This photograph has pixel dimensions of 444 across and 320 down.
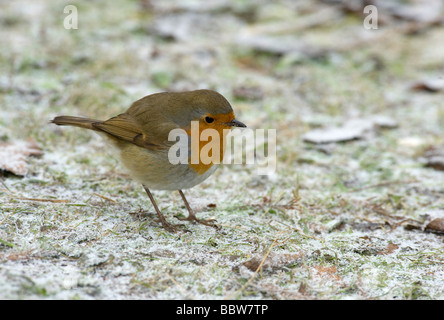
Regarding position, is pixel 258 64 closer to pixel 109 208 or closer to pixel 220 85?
pixel 220 85

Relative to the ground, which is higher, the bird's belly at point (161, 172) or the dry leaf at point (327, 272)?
the bird's belly at point (161, 172)

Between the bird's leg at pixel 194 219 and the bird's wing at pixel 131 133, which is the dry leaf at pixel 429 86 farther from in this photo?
the bird's wing at pixel 131 133

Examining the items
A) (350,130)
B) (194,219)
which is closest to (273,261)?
(194,219)

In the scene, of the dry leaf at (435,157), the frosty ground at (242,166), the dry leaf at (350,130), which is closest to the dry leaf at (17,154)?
the frosty ground at (242,166)

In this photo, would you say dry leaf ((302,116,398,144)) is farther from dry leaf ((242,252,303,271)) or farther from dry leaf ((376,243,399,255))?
dry leaf ((242,252,303,271))

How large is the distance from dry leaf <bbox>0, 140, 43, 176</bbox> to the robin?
1.45 ft

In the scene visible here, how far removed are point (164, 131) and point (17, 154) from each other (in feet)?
4.07

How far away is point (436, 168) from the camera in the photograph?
4.54 meters

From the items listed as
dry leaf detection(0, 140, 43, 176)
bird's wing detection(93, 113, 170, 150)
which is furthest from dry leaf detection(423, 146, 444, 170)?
dry leaf detection(0, 140, 43, 176)

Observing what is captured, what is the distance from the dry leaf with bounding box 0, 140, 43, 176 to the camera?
12.0 ft

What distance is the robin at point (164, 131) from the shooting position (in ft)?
10.9

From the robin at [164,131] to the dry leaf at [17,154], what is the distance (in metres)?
0.44

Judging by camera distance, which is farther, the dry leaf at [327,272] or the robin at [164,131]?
the robin at [164,131]
